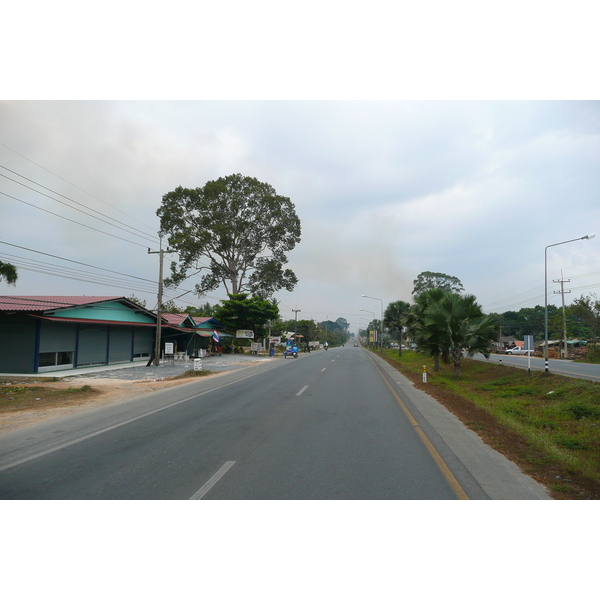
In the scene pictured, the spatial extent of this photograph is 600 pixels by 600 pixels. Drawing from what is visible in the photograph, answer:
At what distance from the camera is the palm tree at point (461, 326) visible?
2062cm

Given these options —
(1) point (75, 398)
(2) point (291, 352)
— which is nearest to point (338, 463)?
(1) point (75, 398)

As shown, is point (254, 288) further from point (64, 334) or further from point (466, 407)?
point (466, 407)

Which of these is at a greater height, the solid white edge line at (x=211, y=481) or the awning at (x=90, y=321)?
the awning at (x=90, y=321)

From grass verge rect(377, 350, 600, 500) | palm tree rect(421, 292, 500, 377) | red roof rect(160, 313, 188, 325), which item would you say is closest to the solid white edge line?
grass verge rect(377, 350, 600, 500)

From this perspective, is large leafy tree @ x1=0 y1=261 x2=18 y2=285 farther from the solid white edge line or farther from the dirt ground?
the solid white edge line

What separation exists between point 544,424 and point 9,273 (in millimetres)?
24910

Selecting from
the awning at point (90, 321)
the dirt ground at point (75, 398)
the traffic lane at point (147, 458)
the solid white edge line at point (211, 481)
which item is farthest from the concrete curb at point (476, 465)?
the awning at point (90, 321)

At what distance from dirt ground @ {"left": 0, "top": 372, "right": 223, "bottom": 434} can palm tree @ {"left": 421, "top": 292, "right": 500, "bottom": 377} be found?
45.3 ft

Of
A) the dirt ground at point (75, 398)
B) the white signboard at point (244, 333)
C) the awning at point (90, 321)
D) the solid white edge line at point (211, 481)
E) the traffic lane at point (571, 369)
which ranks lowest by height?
the dirt ground at point (75, 398)

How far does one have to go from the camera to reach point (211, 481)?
537 centimetres

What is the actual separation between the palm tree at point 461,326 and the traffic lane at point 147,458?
1388 centimetres

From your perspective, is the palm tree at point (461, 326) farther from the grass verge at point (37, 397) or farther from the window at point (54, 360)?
the window at point (54, 360)

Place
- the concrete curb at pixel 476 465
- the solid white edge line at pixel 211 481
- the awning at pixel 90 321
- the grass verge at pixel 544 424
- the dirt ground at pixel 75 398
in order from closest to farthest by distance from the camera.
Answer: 1. the solid white edge line at pixel 211 481
2. the concrete curb at pixel 476 465
3. the grass verge at pixel 544 424
4. the dirt ground at pixel 75 398
5. the awning at pixel 90 321

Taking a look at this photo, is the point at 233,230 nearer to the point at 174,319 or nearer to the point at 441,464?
the point at 174,319
